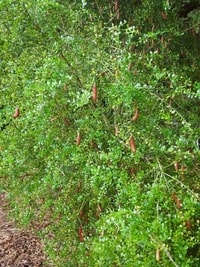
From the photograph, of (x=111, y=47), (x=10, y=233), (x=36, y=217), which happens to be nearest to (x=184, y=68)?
(x=111, y=47)

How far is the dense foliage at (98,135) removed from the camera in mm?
2309

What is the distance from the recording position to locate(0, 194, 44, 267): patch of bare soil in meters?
4.46

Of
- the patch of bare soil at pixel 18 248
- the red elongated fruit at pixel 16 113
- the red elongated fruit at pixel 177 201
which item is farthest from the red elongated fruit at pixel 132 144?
the patch of bare soil at pixel 18 248

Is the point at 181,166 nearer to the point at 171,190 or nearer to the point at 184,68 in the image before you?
the point at 171,190

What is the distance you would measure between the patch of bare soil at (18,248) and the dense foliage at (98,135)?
0.69 m

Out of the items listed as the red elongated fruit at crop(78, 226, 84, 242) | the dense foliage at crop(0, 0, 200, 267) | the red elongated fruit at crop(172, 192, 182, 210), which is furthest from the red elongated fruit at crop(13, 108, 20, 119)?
the red elongated fruit at crop(172, 192, 182, 210)

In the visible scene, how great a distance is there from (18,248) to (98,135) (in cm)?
226

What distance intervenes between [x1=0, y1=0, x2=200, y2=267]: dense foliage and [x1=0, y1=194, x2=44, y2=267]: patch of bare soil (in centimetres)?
69

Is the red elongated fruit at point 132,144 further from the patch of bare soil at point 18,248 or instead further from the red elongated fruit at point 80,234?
the patch of bare soil at point 18,248

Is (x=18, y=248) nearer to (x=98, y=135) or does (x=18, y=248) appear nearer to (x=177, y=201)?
(x=98, y=135)

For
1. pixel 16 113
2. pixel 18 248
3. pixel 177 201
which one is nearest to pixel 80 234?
pixel 16 113

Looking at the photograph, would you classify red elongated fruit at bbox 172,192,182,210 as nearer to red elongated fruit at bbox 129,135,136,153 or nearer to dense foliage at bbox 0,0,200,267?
dense foliage at bbox 0,0,200,267

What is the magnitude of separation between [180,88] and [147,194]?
537 mm

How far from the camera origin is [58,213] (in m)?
3.40
